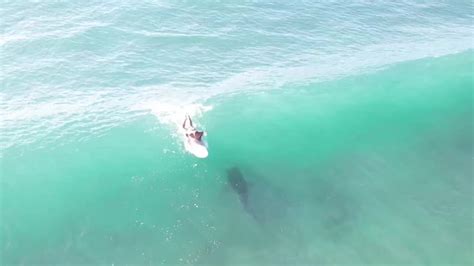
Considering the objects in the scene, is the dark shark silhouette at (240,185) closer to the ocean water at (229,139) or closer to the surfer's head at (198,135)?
the ocean water at (229,139)

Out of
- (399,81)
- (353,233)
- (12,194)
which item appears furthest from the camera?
(399,81)

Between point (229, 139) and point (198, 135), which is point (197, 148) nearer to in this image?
point (198, 135)

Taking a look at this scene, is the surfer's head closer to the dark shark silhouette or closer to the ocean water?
the ocean water

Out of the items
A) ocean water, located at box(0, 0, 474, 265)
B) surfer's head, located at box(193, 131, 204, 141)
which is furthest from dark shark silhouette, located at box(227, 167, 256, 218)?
surfer's head, located at box(193, 131, 204, 141)

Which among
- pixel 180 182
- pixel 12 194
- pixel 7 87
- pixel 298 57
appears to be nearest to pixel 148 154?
pixel 180 182

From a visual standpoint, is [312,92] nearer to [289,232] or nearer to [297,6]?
[289,232]

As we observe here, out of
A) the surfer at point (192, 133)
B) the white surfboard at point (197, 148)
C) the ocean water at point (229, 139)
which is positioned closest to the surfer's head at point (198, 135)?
the surfer at point (192, 133)
